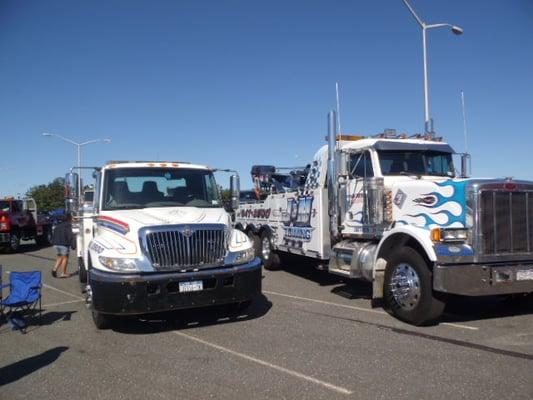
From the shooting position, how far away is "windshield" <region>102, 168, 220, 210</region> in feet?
24.6

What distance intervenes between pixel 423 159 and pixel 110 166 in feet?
17.2

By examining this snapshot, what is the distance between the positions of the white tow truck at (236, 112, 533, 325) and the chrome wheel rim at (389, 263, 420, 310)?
0.01 metres

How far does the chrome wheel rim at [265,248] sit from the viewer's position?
499 inches

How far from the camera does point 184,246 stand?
255 inches

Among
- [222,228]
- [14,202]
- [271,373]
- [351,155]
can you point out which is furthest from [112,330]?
[14,202]

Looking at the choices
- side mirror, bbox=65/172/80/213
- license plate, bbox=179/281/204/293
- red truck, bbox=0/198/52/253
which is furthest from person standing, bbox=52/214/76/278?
red truck, bbox=0/198/52/253

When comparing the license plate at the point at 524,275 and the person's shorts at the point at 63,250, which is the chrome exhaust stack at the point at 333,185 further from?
the person's shorts at the point at 63,250

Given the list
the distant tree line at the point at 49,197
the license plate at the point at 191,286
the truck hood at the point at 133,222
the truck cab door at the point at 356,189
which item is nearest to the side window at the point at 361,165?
the truck cab door at the point at 356,189

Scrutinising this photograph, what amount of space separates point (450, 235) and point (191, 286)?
11.1 ft

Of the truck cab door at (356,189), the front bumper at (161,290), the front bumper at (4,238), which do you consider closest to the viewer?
the front bumper at (161,290)

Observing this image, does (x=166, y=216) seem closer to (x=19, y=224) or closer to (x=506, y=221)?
(x=506, y=221)

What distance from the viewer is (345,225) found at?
8.93 meters

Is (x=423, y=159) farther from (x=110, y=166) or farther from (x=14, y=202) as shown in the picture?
(x=14, y=202)

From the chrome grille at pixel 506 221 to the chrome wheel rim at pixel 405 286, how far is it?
0.96 metres
